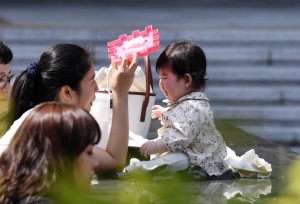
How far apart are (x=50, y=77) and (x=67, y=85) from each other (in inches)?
3.6

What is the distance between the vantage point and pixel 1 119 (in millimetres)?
3422

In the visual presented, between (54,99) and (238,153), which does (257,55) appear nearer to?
(238,153)

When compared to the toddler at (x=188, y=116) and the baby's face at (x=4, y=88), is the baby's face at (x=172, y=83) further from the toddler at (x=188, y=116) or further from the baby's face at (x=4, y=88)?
the baby's face at (x=4, y=88)

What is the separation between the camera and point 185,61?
3617mm

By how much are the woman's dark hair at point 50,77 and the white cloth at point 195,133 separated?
56 centimetres

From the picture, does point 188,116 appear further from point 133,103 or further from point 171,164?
point 133,103

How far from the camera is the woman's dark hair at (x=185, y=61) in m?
3.62

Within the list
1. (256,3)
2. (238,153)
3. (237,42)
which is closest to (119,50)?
(238,153)

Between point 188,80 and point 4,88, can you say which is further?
point 4,88

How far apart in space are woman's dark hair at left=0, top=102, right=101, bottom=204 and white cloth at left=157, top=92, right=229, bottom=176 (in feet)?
4.34

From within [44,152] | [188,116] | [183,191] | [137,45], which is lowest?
[183,191]

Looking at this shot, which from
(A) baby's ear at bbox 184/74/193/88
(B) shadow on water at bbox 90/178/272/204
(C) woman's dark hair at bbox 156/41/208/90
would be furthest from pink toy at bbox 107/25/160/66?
(B) shadow on water at bbox 90/178/272/204

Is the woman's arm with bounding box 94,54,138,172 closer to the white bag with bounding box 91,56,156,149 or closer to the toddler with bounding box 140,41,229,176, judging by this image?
the toddler with bounding box 140,41,229,176

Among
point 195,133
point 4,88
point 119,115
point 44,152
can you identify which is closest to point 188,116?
point 195,133
